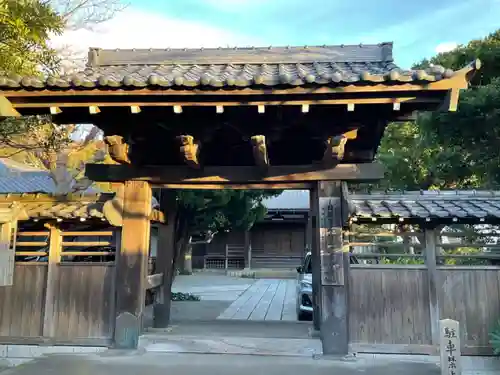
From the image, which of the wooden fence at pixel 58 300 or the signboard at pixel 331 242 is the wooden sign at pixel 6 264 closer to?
the wooden fence at pixel 58 300

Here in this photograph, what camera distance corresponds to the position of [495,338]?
17.2 feet

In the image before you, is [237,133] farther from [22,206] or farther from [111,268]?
[22,206]

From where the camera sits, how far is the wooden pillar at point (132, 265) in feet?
18.4

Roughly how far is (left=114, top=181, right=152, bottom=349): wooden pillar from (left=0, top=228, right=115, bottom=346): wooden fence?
0.23 metres

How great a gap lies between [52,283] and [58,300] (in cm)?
26

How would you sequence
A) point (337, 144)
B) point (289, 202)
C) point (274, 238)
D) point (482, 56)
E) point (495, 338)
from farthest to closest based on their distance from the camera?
point (289, 202), point (274, 238), point (482, 56), point (495, 338), point (337, 144)

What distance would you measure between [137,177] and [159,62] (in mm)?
1812

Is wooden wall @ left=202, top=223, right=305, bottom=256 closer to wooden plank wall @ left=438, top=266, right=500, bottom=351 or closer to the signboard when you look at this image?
wooden plank wall @ left=438, top=266, right=500, bottom=351

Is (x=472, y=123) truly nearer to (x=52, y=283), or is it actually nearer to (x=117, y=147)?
(x=117, y=147)

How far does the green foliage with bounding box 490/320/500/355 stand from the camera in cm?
518

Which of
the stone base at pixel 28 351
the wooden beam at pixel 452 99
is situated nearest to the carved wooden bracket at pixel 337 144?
the wooden beam at pixel 452 99

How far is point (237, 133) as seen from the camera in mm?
5473

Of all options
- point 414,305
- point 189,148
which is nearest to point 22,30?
Result: point 189,148

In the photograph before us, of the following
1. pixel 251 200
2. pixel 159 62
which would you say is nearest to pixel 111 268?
pixel 159 62
